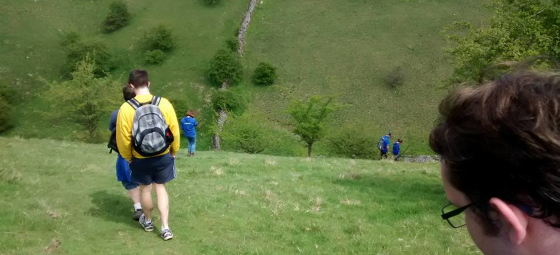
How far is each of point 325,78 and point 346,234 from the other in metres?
49.6

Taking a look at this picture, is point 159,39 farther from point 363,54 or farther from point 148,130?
point 148,130

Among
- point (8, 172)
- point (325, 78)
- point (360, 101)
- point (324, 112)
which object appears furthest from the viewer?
point (325, 78)

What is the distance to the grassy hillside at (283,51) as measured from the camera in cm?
5069

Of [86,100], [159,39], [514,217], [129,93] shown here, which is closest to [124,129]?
[129,93]

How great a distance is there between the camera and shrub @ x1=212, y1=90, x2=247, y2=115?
51781 mm

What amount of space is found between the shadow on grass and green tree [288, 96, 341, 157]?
26.1 meters

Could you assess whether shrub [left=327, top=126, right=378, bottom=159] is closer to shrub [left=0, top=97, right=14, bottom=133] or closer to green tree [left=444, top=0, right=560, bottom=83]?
green tree [left=444, top=0, right=560, bottom=83]

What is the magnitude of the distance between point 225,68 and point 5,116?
2531cm

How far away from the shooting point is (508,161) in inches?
61.6

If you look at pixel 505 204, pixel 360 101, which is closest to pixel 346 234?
pixel 505 204

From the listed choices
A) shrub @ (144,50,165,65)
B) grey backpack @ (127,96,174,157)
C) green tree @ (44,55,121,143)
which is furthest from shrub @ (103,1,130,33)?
grey backpack @ (127,96,174,157)

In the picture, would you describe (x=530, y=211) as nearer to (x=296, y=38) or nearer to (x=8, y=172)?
(x=8, y=172)

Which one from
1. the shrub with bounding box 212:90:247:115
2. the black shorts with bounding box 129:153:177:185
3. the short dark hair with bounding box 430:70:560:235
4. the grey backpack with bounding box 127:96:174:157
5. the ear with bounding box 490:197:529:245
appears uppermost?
the short dark hair with bounding box 430:70:560:235

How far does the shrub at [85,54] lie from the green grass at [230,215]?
49416 millimetres
